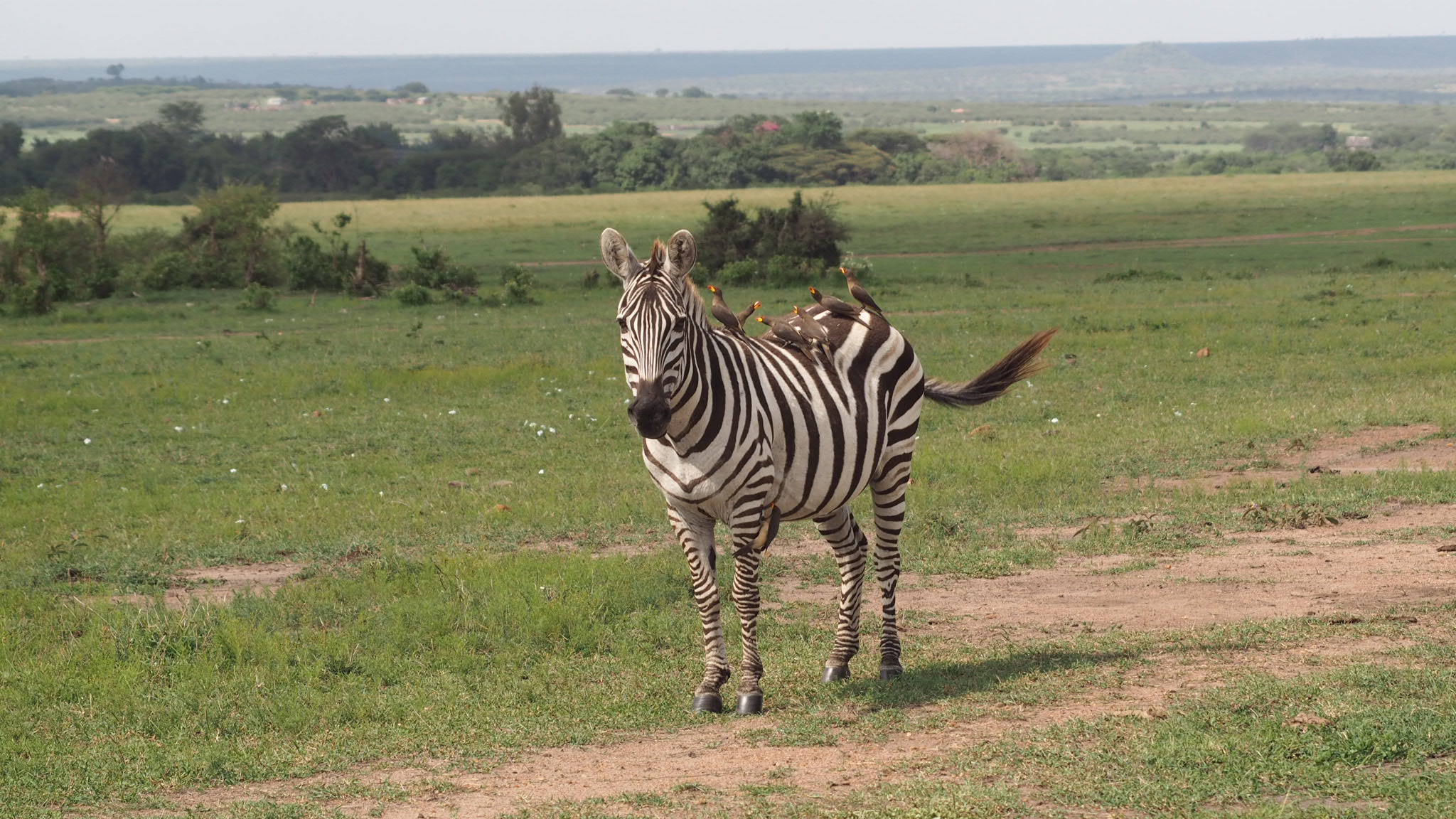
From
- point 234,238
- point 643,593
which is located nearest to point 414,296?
point 234,238

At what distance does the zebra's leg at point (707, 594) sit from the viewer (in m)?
7.05

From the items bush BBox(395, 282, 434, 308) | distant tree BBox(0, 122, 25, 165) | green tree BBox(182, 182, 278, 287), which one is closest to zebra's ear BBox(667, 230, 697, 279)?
bush BBox(395, 282, 434, 308)

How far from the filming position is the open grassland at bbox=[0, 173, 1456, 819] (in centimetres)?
602

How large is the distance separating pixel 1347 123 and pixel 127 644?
666ft

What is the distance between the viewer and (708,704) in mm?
7055

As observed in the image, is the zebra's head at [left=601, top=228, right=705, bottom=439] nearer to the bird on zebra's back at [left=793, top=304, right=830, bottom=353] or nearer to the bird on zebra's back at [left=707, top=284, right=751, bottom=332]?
the bird on zebra's back at [left=707, top=284, right=751, bottom=332]

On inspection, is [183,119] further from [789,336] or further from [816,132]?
[789,336]

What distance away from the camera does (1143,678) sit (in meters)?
7.11

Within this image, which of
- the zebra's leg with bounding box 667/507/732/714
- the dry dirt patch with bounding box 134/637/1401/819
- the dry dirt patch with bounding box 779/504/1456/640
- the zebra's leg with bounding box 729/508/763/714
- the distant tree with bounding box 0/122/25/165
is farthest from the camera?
the distant tree with bounding box 0/122/25/165

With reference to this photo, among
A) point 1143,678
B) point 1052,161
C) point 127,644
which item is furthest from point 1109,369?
point 1052,161

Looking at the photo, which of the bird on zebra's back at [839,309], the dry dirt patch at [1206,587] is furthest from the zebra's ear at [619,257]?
the dry dirt patch at [1206,587]

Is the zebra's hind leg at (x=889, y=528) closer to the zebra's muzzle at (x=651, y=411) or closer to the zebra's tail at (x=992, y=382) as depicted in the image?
the zebra's tail at (x=992, y=382)

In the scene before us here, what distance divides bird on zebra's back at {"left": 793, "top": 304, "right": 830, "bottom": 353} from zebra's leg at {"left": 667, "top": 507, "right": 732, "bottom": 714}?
3.99ft

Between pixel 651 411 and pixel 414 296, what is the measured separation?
24.8 metres
